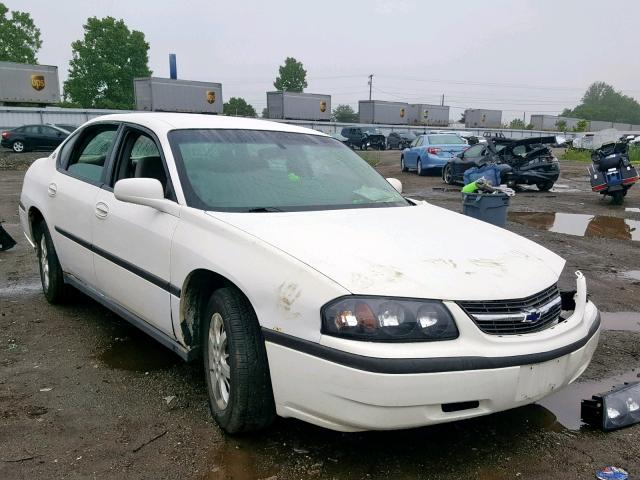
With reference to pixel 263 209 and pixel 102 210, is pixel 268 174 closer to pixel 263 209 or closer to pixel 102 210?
pixel 263 209

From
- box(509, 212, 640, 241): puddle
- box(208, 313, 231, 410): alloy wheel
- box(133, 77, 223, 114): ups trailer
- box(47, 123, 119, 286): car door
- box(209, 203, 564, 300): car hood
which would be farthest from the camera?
box(133, 77, 223, 114): ups trailer

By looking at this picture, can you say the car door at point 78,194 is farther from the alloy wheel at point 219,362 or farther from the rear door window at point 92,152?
the alloy wheel at point 219,362

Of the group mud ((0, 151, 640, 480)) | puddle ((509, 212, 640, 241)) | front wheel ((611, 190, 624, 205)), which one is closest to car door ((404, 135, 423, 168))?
front wheel ((611, 190, 624, 205))

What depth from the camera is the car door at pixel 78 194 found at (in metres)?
4.05

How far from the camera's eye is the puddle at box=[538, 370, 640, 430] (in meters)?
3.14

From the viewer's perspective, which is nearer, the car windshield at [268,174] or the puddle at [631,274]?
the car windshield at [268,174]

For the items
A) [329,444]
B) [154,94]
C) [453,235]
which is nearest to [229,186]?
[453,235]

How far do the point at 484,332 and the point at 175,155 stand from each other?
6.80ft

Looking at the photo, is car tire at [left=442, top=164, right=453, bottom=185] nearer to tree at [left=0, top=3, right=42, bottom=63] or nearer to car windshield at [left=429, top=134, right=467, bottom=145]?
car windshield at [left=429, top=134, right=467, bottom=145]

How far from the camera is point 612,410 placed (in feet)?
9.99

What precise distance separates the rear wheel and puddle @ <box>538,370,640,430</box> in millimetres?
28790

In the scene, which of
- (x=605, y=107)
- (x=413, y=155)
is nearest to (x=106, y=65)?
(x=413, y=155)

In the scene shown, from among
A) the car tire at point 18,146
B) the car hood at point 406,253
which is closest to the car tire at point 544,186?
the car hood at point 406,253

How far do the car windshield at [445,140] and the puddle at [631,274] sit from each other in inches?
538
